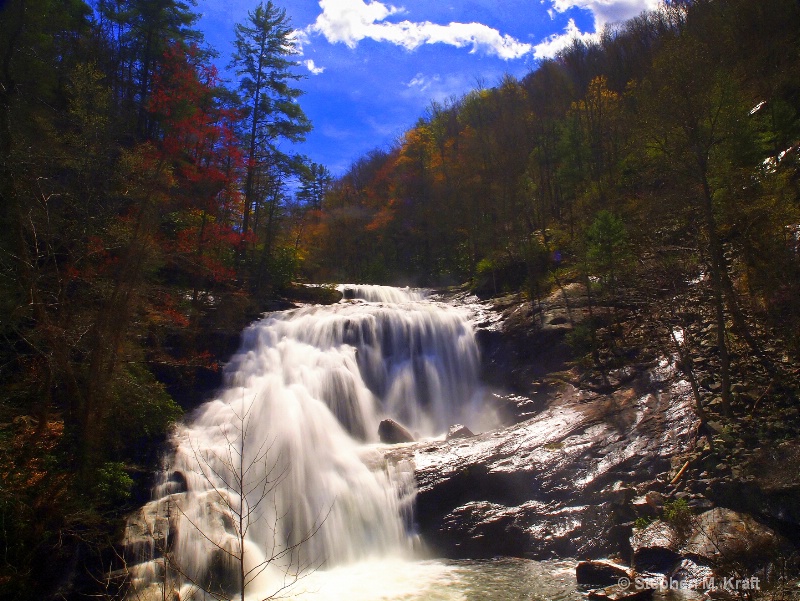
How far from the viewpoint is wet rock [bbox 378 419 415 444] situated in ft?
43.3

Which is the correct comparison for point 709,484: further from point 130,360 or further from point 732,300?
point 130,360

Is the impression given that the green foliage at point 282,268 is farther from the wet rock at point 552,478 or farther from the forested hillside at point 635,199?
the wet rock at point 552,478

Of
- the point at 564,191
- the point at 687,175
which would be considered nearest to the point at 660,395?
the point at 687,175

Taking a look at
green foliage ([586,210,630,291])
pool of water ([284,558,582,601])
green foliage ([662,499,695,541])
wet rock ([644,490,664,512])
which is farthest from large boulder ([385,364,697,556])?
green foliage ([586,210,630,291])

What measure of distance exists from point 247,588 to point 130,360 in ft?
18.1

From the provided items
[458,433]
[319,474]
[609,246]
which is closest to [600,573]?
[458,433]

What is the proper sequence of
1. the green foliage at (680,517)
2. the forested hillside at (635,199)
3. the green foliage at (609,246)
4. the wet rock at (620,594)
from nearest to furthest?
the wet rock at (620,594) < the green foliage at (680,517) < the forested hillside at (635,199) < the green foliage at (609,246)

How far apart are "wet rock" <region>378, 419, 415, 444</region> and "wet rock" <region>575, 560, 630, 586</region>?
5893 mm

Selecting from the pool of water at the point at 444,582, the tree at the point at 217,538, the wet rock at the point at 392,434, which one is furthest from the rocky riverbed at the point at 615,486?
the tree at the point at 217,538

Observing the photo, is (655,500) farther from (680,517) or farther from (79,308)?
(79,308)

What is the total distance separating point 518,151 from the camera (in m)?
33.3

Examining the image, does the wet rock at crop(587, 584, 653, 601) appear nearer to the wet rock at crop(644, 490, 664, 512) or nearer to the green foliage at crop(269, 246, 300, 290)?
the wet rock at crop(644, 490, 664, 512)

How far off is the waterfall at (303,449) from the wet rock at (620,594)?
3.60 m

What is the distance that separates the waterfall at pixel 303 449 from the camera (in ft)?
28.0
